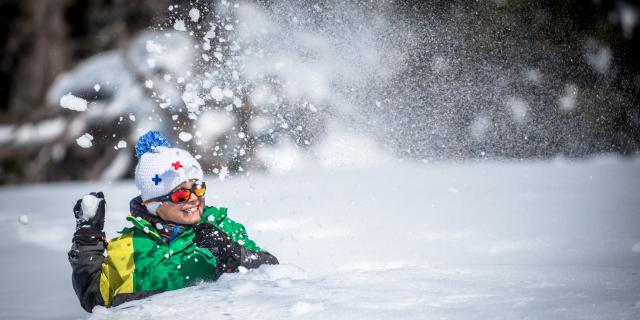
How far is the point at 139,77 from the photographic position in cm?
940

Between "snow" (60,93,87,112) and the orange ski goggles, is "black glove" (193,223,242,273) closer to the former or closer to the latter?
the orange ski goggles

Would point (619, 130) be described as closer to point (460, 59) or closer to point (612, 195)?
point (460, 59)

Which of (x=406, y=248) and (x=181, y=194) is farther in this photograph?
(x=406, y=248)

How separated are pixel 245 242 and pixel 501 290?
1.03m

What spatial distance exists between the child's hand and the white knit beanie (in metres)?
0.15

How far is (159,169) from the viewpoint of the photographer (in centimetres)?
200

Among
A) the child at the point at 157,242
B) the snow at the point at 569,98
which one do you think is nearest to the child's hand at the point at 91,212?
the child at the point at 157,242

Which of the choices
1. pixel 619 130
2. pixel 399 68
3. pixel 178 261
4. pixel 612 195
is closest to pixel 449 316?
pixel 178 261

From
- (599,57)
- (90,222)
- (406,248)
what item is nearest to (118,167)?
(599,57)

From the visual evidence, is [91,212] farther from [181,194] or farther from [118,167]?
[118,167]

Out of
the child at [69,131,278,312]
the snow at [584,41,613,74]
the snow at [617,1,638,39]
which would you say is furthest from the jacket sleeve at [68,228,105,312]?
the snow at [617,1,638,39]

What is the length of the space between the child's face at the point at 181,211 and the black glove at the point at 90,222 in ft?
0.68

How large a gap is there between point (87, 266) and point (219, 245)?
0.45 meters

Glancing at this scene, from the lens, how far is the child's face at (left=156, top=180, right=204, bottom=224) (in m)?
1.95
